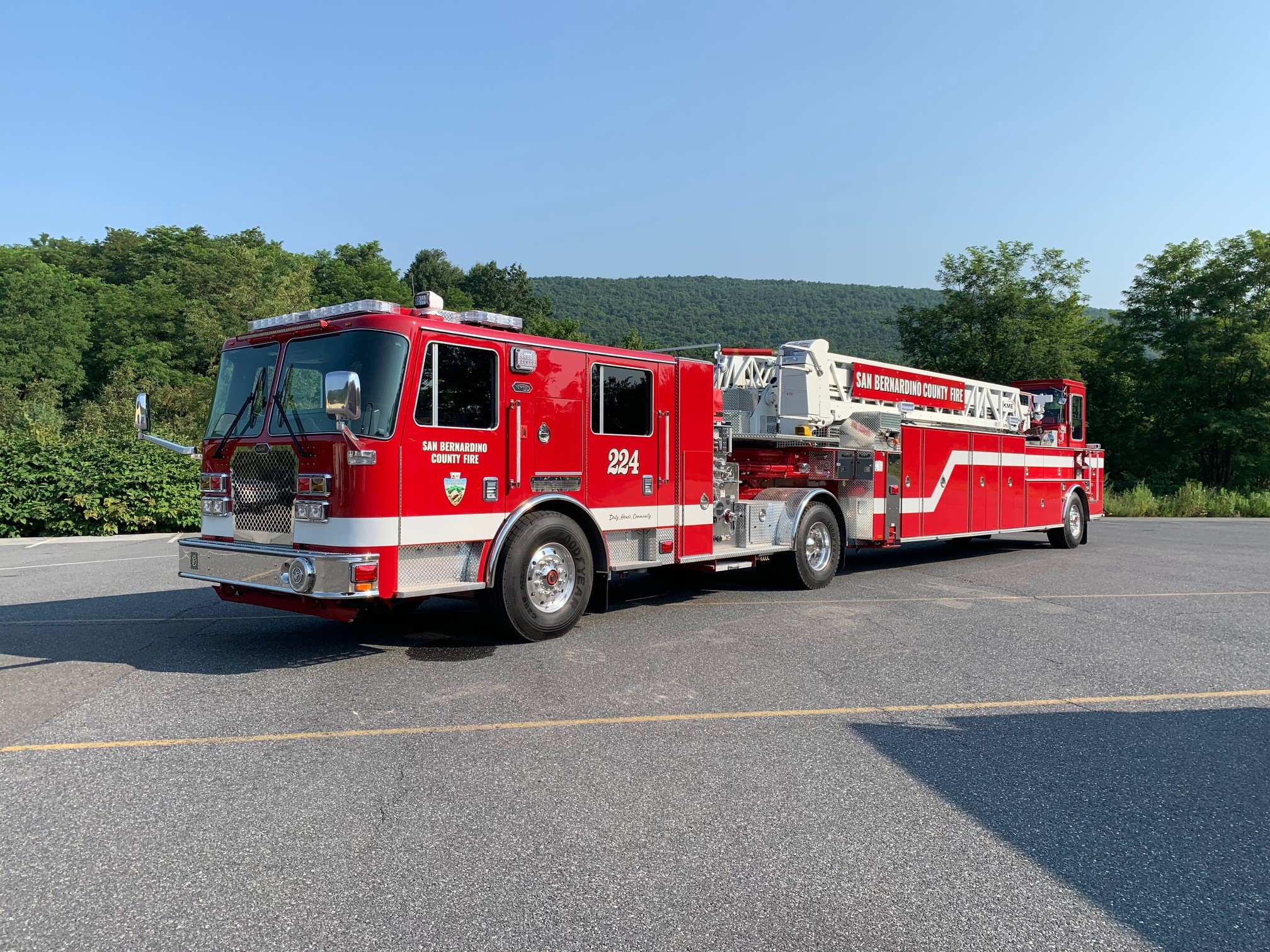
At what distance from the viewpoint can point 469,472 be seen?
6.80 m

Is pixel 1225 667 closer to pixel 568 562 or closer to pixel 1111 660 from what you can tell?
pixel 1111 660

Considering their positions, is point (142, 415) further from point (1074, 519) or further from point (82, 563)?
point (1074, 519)

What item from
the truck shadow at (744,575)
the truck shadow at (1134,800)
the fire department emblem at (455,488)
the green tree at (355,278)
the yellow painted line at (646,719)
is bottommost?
the truck shadow at (1134,800)

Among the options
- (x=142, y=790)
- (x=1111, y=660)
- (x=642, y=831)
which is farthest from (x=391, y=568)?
(x=1111, y=660)

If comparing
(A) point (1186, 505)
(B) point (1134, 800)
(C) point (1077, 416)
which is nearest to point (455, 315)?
(B) point (1134, 800)

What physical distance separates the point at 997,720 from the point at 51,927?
4.64m

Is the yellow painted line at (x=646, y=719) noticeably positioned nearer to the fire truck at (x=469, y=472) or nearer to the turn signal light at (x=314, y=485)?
the fire truck at (x=469, y=472)

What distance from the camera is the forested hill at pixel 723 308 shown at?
296 feet

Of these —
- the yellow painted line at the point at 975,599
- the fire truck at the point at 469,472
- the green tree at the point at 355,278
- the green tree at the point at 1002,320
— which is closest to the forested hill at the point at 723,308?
the green tree at the point at 355,278

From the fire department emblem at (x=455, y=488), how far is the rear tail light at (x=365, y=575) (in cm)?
74

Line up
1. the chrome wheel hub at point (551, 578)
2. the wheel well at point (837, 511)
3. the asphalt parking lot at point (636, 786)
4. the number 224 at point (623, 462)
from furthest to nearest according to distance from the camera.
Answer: the wheel well at point (837, 511) → the number 224 at point (623, 462) → the chrome wheel hub at point (551, 578) → the asphalt parking lot at point (636, 786)

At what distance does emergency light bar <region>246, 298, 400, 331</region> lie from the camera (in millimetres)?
6570

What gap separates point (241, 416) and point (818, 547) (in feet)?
21.1

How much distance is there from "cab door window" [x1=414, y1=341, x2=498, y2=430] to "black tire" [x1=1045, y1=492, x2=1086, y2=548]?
11987 mm
